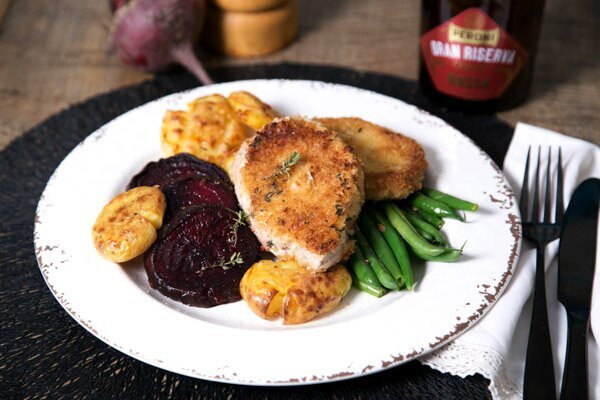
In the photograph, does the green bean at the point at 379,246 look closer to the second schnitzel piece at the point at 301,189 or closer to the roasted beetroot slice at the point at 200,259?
the second schnitzel piece at the point at 301,189

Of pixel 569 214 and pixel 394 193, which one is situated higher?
pixel 394 193

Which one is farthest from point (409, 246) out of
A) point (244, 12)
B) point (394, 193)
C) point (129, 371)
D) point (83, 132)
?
point (244, 12)

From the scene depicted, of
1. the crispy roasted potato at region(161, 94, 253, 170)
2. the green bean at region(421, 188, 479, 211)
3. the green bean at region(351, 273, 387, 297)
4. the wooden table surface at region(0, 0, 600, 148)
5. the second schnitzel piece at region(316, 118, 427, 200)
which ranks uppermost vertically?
the crispy roasted potato at region(161, 94, 253, 170)

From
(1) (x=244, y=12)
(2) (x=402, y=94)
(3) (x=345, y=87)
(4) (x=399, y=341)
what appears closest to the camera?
(4) (x=399, y=341)

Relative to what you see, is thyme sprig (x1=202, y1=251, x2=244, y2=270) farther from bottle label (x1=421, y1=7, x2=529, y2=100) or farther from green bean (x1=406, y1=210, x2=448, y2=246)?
bottle label (x1=421, y1=7, x2=529, y2=100)

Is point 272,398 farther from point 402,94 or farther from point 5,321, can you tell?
point 402,94

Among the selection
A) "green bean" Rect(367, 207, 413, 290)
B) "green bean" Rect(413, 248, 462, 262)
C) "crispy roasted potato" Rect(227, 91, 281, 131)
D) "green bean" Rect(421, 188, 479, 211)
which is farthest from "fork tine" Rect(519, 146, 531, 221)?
"crispy roasted potato" Rect(227, 91, 281, 131)
